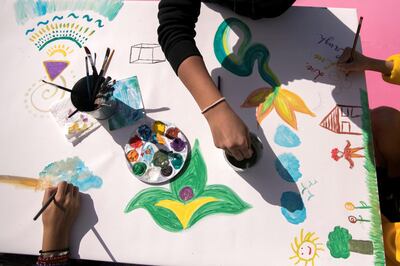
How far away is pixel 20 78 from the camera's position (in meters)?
0.73

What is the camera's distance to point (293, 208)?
1.93ft

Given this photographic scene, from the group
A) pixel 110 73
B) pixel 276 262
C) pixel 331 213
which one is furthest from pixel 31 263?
pixel 331 213

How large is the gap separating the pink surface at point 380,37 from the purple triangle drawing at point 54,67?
0.96 m

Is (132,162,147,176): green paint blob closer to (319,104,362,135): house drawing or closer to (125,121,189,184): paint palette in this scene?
(125,121,189,184): paint palette

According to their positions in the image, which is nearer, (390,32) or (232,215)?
(232,215)

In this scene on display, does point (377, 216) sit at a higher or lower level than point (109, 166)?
lower

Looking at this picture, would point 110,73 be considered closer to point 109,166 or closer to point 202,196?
point 109,166

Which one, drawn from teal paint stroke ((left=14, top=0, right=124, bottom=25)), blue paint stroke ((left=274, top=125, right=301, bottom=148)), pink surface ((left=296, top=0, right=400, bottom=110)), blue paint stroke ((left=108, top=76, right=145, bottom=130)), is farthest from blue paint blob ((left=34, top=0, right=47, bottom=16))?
pink surface ((left=296, top=0, right=400, bottom=110))

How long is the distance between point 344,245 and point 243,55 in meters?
0.44

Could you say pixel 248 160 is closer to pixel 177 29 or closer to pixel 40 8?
pixel 177 29

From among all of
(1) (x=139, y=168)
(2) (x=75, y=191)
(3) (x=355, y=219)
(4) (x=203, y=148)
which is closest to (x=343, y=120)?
(3) (x=355, y=219)

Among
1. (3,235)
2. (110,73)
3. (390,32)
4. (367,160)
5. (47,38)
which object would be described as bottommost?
(3,235)

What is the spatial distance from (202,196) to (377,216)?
13.2 inches

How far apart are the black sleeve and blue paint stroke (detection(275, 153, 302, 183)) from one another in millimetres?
271
